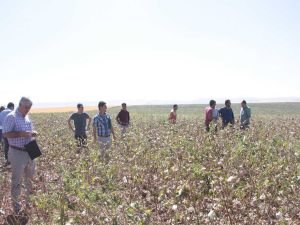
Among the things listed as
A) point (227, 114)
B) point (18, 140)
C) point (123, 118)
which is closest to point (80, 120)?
point (123, 118)

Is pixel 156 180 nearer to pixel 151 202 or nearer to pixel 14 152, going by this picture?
pixel 151 202

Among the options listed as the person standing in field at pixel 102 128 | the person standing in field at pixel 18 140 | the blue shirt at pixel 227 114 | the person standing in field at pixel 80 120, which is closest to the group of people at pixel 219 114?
the blue shirt at pixel 227 114

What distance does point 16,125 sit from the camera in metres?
7.12

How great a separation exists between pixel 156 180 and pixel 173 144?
2724mm

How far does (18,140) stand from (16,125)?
265 mm

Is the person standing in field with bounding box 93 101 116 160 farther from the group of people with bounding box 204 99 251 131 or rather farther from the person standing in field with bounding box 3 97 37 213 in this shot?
the group of people with bounding box 204 99 251 131

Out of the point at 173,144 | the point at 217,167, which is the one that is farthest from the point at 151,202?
the point at 173,144

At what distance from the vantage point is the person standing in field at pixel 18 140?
23.3 feet

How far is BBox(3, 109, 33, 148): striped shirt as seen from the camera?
23.3 feet

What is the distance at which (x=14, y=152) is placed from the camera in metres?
7.24

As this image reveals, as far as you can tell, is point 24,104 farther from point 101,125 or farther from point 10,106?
point 10,106

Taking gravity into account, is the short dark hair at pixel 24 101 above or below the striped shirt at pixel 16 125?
above

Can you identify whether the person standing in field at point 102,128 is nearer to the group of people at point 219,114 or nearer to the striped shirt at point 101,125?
the striped shirt at point 101,125

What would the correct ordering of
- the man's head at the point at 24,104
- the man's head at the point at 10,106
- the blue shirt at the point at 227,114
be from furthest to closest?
the blue shirt at the point at 227,114
the man's head at the point at 10,106
the man's head at the point at 24,104
